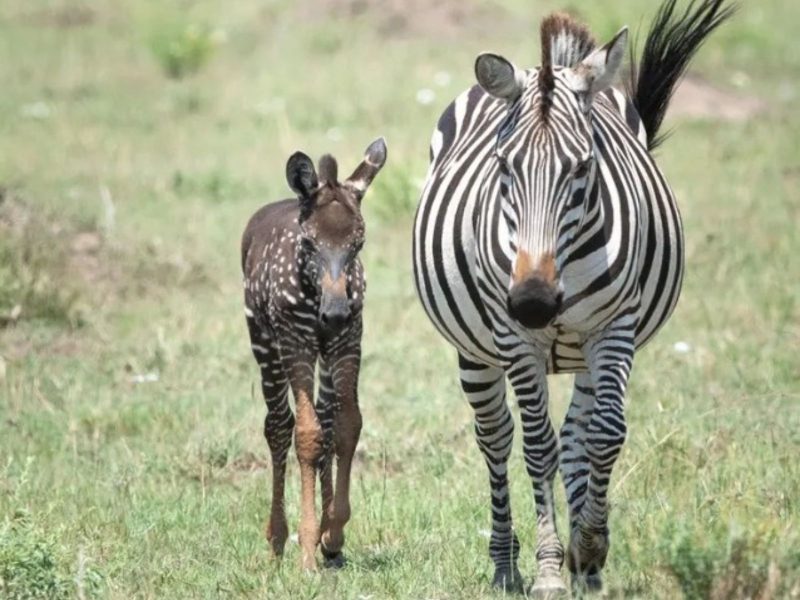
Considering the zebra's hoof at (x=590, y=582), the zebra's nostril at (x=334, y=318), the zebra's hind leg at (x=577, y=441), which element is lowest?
the zebra's hoof at (x=590, y=582)

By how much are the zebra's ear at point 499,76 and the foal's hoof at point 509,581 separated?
1.97 meters

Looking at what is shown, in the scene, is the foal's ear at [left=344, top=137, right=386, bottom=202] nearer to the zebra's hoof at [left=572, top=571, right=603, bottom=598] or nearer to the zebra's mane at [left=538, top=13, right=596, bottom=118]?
the zebra's mane at [left=538, top=13, right=596, bottom=118]

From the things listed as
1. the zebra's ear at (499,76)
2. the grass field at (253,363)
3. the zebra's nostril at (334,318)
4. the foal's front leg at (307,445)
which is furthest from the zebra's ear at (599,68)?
the foal's front leg at (307,445)

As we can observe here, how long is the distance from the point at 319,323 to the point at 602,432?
4.97 feet

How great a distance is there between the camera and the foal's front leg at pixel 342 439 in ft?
23.4

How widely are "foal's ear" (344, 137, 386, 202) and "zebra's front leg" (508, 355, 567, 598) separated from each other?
4.62 feet

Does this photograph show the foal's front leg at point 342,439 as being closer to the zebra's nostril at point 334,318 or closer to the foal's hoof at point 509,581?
the zebra's nostril at point 334,318

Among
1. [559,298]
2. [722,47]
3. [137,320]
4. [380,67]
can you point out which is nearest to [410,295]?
[137,320]

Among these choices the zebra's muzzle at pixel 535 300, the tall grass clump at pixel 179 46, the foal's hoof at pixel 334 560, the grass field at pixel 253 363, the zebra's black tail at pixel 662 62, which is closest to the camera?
the zebra's muzzle at pixel 535 300

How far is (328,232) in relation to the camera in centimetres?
706

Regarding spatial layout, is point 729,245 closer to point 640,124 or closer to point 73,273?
point 73,273

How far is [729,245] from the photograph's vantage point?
534 inches

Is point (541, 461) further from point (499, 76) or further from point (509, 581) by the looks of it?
point (499, 76)

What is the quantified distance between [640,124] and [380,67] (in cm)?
1465
